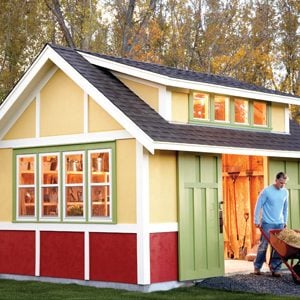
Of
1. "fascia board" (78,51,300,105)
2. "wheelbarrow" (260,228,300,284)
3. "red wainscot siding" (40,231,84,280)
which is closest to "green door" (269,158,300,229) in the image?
"fascia board" (78,51,300,105)

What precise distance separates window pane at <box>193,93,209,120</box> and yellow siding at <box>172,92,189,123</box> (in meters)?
0.29

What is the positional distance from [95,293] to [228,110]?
470 cm

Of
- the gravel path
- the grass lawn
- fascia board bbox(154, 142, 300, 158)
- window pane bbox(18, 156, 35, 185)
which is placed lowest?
the grass lawn

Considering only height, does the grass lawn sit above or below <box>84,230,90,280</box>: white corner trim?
below

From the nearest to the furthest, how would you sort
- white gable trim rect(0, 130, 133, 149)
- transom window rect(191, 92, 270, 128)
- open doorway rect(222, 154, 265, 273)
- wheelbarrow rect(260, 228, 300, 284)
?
wheelbarrow rect(260, 228, 300, 284), white gable trim rect(0, 130, 133, 149), transom window rect(191, 92, 270, 128), open doorway rect(222, 154, 265, 273)

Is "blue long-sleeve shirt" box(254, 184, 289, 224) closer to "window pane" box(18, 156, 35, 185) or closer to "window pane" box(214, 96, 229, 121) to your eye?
"window pane" box(214, 96, 229, 121)

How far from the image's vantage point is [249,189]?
17438 mm

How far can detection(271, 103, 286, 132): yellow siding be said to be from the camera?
55.4 feet

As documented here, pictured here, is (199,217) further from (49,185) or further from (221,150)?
(49,185)

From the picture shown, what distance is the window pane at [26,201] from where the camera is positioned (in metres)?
15.5

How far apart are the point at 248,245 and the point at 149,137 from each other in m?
5.63

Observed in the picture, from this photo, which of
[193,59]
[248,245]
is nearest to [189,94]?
[248,245]

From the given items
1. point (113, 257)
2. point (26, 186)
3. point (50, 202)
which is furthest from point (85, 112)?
point (113, 257)

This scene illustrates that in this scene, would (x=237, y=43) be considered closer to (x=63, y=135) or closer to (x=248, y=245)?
(x=248, y=245)
